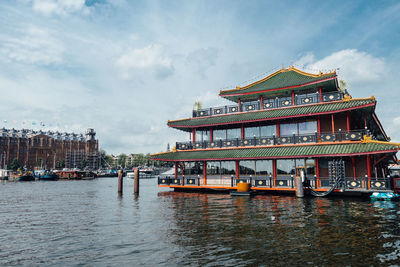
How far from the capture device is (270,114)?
101 feet

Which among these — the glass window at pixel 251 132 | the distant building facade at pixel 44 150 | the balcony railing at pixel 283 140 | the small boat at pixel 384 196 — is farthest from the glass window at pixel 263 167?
the distant building facade at pixel 44 150

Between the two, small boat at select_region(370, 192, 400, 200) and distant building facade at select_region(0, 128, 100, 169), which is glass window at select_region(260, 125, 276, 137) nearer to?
small boat at select_region(370, 192, 400, 200)

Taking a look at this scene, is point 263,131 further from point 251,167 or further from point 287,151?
point 287,151

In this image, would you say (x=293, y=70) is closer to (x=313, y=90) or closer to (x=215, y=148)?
(x=313, y=90)

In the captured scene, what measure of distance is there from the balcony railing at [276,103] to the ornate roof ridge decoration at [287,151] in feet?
16.7

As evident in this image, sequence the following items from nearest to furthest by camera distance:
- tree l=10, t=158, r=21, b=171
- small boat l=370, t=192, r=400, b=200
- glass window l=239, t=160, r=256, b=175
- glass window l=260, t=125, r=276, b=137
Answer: small boat l=370, t=192, r=400, b=200 → glass window l=239, t=160, r=256, b=175 → glass window l=260, t=125, r=276, b=137 → tree l=10, t=158, r=21, b=171

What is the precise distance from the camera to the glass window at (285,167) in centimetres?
2942

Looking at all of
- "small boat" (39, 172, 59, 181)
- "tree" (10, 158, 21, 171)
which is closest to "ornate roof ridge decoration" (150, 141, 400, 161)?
"small boat" (39, 172, 59, 181)

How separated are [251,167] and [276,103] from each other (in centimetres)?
788

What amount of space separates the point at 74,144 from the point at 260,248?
204 metres

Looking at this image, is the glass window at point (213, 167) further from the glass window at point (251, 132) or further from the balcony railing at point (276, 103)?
the balcony railing at point (276, 103)

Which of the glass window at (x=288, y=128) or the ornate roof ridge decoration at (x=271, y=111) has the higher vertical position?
the ornate roof ridge decoration at (x=271, y=111)

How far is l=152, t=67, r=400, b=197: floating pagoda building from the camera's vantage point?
25859 millimetres

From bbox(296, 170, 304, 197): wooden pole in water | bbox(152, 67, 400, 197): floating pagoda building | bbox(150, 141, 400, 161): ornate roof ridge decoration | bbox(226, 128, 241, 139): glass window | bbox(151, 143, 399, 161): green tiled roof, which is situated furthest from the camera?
bbox(226, 128, 241, 139): glass window
